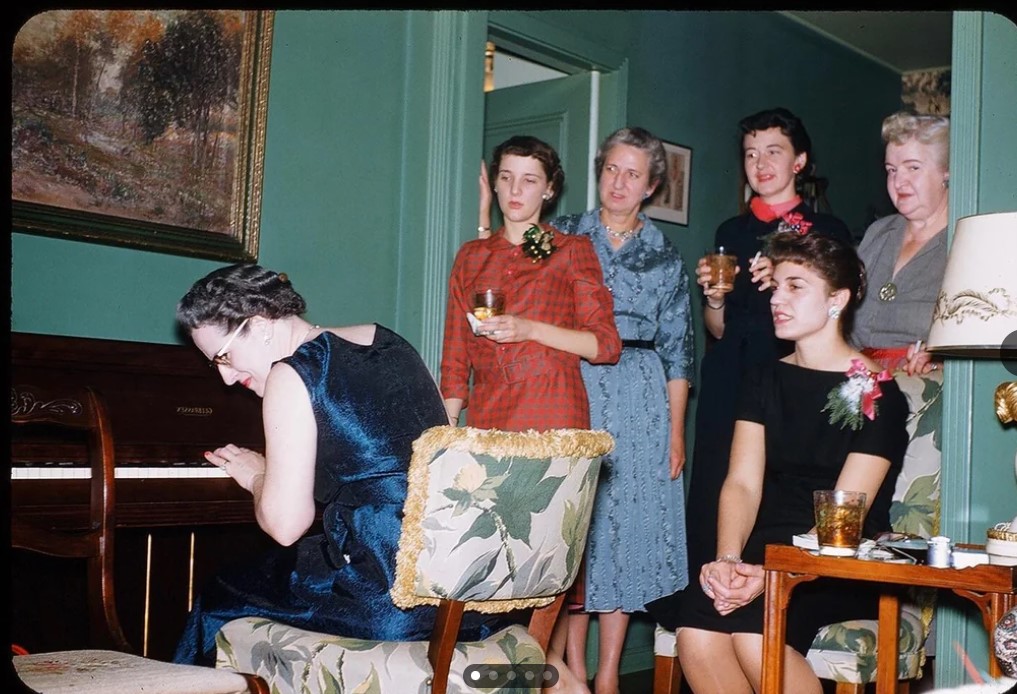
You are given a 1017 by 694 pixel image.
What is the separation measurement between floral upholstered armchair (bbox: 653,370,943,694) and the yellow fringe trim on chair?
40.5 inches

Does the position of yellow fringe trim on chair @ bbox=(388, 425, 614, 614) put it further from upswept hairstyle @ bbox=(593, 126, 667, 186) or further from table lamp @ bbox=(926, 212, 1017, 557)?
upswept hairstyle @ bbox=(593, 126, 667, 186)

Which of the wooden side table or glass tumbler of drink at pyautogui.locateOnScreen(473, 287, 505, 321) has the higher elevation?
glass tumbler of drink at pyautogui.locateOnScreen(473, 287, 505, 321)

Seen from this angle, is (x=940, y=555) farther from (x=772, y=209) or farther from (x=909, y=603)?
(x=772, y=209)

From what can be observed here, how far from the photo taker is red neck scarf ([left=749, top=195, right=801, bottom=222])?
3.79 meters

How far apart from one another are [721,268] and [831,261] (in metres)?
0.70

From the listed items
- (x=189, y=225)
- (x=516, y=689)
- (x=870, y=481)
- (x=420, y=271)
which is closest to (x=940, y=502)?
(x=870, y=481)

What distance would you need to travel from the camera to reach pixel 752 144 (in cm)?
383

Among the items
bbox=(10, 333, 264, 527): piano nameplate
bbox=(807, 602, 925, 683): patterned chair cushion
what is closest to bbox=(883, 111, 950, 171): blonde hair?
bbox=(807, 602, 925, 683): patterned chair cushion

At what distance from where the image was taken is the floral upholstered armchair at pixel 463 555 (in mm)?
1825

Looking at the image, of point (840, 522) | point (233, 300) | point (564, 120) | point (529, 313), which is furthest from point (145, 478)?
point (564, 120)

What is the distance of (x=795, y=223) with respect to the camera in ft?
12.1

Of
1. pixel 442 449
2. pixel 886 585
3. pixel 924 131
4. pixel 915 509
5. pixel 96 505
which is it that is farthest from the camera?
pixel 924 131

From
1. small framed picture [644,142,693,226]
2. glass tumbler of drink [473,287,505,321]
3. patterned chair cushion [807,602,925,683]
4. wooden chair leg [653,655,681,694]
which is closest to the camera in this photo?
patterned chair cushion [807,602,925,683]

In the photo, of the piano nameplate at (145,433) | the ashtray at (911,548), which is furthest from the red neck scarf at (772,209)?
the piano nameplate at (145,433)
